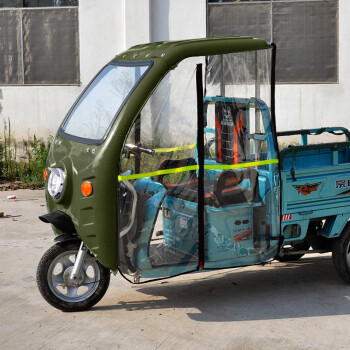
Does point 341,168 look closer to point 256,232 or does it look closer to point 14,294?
point 256,232

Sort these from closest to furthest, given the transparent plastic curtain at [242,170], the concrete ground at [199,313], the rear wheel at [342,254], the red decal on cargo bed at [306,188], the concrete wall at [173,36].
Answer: the concrete ground at [199,313] < the transparent plastic curtain at [242,170] < the red decal on cargo bed at [306,188] < the rear wheel at [342,254] < the concrete wall at [173,36]

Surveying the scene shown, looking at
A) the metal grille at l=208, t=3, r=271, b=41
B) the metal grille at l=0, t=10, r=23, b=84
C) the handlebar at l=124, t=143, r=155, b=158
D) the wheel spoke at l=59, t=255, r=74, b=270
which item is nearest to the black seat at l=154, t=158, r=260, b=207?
the handlebar at l=124, t=143, r=155, b=158

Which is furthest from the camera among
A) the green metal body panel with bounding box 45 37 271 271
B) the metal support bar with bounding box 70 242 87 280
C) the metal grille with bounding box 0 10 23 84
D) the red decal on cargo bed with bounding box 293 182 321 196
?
the metal grille with bounding box 0 10 23 84

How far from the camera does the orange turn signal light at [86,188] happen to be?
18.3 ft

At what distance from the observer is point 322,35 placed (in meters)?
12.4

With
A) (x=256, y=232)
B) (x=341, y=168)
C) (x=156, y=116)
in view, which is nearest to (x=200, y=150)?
(x=156, y=116)

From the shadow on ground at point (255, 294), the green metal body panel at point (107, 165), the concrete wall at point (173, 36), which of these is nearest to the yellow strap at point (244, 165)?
the green metal body panel at point (107, 165)

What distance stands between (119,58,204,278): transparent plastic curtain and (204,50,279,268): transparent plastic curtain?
164 mm

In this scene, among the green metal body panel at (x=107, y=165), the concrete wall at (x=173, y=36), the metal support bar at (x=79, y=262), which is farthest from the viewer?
the concrete wall at (x=173, y=36)

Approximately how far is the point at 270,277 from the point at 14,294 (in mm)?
2262

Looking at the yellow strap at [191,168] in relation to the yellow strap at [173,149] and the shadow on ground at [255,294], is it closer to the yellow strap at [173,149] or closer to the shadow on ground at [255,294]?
the yellow strap at [173,149]

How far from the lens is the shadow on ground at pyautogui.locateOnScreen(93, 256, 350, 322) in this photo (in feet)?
19.5

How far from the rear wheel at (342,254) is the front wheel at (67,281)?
1971 mm

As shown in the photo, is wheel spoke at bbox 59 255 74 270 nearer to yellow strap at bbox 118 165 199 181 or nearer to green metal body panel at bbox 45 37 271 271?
green metal body panel at bbox 45 37 271 271
